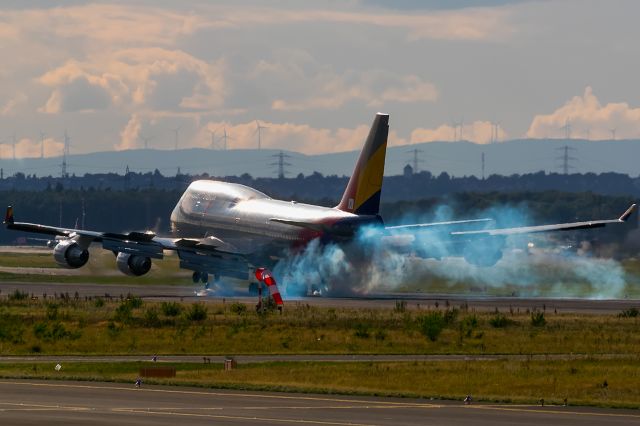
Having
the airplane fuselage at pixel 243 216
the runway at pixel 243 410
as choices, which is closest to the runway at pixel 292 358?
the runway at pixel 243 410

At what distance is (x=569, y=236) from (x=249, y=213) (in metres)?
60.0

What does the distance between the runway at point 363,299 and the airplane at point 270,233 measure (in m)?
2.54

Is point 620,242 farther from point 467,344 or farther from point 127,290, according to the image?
point 467,344

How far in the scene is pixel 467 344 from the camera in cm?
6650

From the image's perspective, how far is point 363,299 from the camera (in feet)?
328

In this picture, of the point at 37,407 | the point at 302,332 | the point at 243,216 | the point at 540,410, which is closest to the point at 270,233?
the point at 243,216

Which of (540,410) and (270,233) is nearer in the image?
(540,410)

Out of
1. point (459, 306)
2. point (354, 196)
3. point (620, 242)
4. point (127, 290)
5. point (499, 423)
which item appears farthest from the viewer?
point (620, 242)

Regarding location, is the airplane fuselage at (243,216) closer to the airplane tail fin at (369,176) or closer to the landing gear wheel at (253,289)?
the airplane tail fin at (369,176)

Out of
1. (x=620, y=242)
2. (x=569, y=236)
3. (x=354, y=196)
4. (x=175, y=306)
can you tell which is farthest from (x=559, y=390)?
(x=569, y=236)

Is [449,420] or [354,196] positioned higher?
[354,196]

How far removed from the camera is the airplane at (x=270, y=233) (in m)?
101

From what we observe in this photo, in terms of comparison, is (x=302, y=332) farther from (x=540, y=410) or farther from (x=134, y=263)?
(x=134, y=263)

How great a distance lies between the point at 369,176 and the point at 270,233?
892 cm
